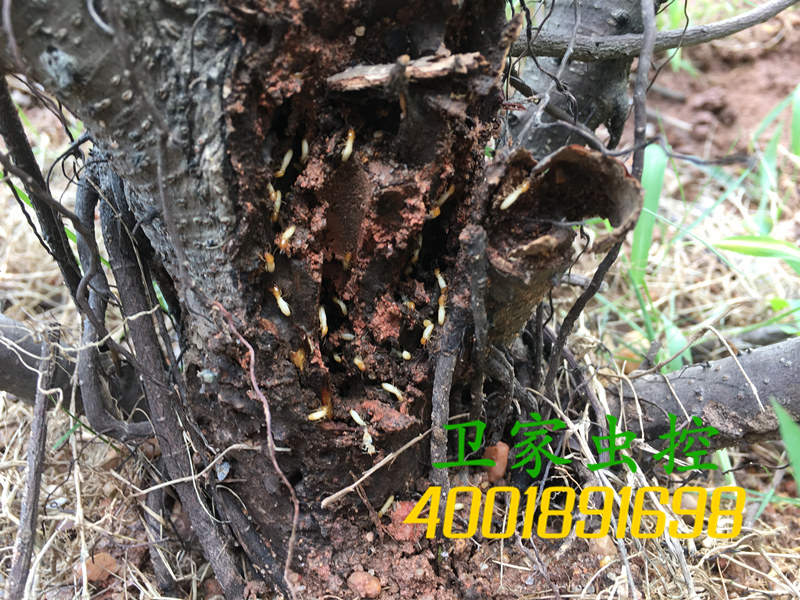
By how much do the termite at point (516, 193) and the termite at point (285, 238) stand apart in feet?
1.03

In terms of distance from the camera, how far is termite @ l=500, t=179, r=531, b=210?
847mm

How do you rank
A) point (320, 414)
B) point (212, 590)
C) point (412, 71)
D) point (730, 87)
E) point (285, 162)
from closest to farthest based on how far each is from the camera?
point (412, 71), point (285, 162), point (320, 414), point (212, 590), point (730, 87)

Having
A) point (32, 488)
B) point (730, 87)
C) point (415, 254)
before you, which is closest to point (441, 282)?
point (415, 254)

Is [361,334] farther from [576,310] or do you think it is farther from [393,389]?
[576,310]

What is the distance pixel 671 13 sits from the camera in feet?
9.48

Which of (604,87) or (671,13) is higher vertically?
(671,13)

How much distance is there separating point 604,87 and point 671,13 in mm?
1833

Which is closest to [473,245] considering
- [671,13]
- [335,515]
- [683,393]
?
[335,515]

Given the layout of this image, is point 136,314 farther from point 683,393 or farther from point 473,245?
point 683,393

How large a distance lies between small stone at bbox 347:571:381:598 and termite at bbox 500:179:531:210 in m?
0.69

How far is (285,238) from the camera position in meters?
0.92

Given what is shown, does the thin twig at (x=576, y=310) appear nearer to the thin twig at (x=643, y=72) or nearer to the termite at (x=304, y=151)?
the thin twig at (x=643, y=72)

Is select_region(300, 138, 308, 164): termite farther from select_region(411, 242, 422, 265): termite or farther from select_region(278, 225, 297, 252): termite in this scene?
select_region(411, 242, 422, 265): termite

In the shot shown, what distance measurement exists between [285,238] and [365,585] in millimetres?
622
